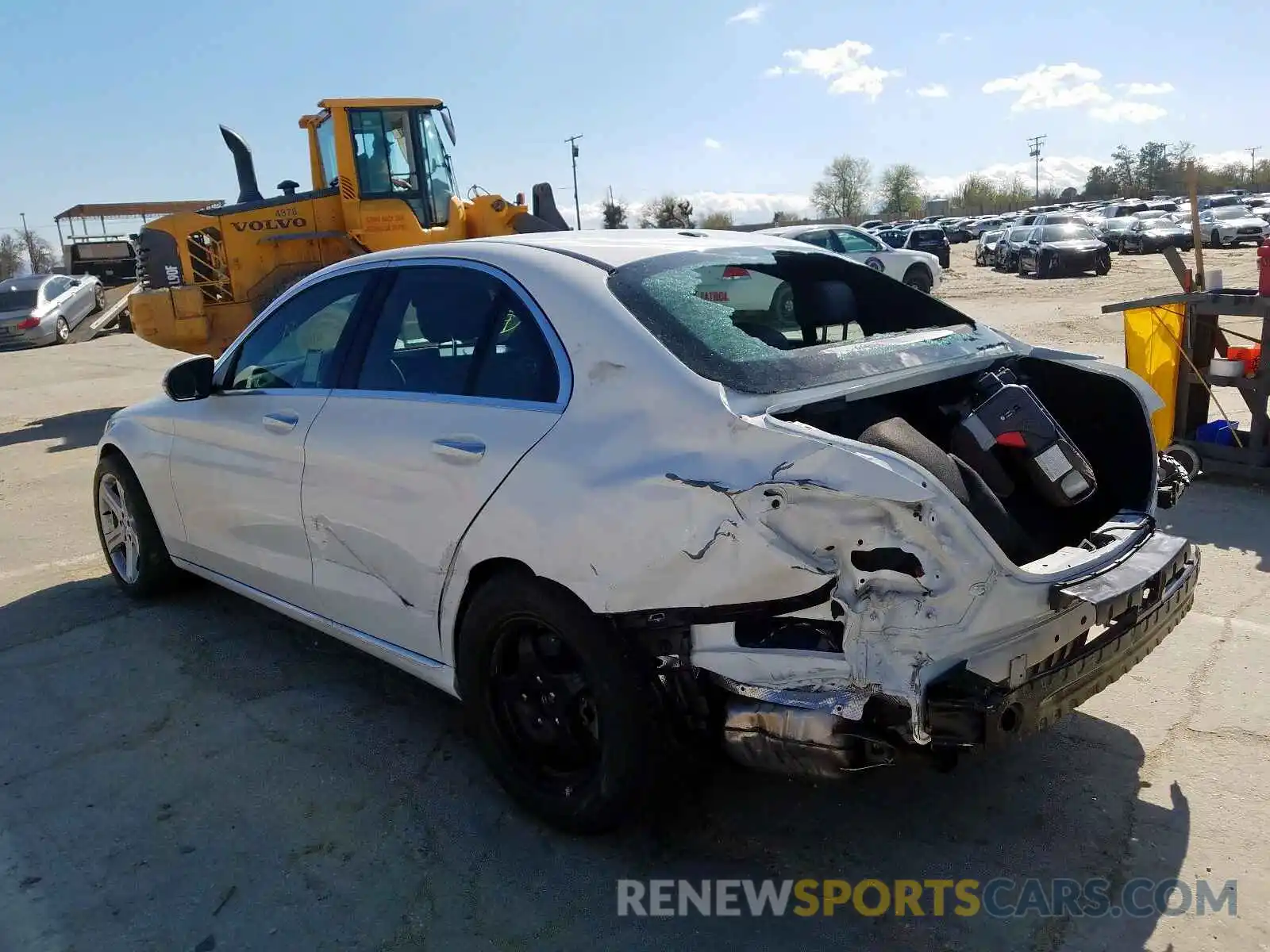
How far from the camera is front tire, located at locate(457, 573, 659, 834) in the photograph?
2.63 m

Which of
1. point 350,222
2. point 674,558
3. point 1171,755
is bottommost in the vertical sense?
point 1171,755

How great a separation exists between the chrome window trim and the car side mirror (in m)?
0.48

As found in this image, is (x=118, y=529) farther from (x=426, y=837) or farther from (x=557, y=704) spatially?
(x=557, y=704)

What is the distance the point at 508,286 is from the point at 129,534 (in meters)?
3.05

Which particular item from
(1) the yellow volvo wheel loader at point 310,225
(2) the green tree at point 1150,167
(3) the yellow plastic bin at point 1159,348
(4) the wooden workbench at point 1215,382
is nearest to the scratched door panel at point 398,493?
(4) the wooden workbench at point 1215,382

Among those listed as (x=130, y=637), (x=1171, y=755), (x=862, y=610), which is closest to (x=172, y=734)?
(x=130, y=637)

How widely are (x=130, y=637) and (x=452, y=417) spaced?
2.53 m

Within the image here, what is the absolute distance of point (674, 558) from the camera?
2.48 m

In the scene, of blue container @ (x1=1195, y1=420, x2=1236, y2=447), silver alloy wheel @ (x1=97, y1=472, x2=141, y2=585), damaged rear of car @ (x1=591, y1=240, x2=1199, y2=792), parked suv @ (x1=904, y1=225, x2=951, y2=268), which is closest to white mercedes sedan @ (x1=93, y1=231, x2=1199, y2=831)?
damaged rear of car @ (x1=591, y1=240, x2=1199, y2=792)

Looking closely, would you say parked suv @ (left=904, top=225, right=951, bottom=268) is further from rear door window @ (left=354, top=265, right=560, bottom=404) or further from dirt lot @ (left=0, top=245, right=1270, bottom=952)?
rear door window @ (left=354, top=265, right=560, bottom=404)

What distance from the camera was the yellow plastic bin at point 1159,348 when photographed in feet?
20.6

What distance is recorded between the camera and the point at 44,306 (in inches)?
827

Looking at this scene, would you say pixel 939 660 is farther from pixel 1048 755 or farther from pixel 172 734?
pixel 172 734

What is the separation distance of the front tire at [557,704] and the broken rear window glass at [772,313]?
2.63 ft
